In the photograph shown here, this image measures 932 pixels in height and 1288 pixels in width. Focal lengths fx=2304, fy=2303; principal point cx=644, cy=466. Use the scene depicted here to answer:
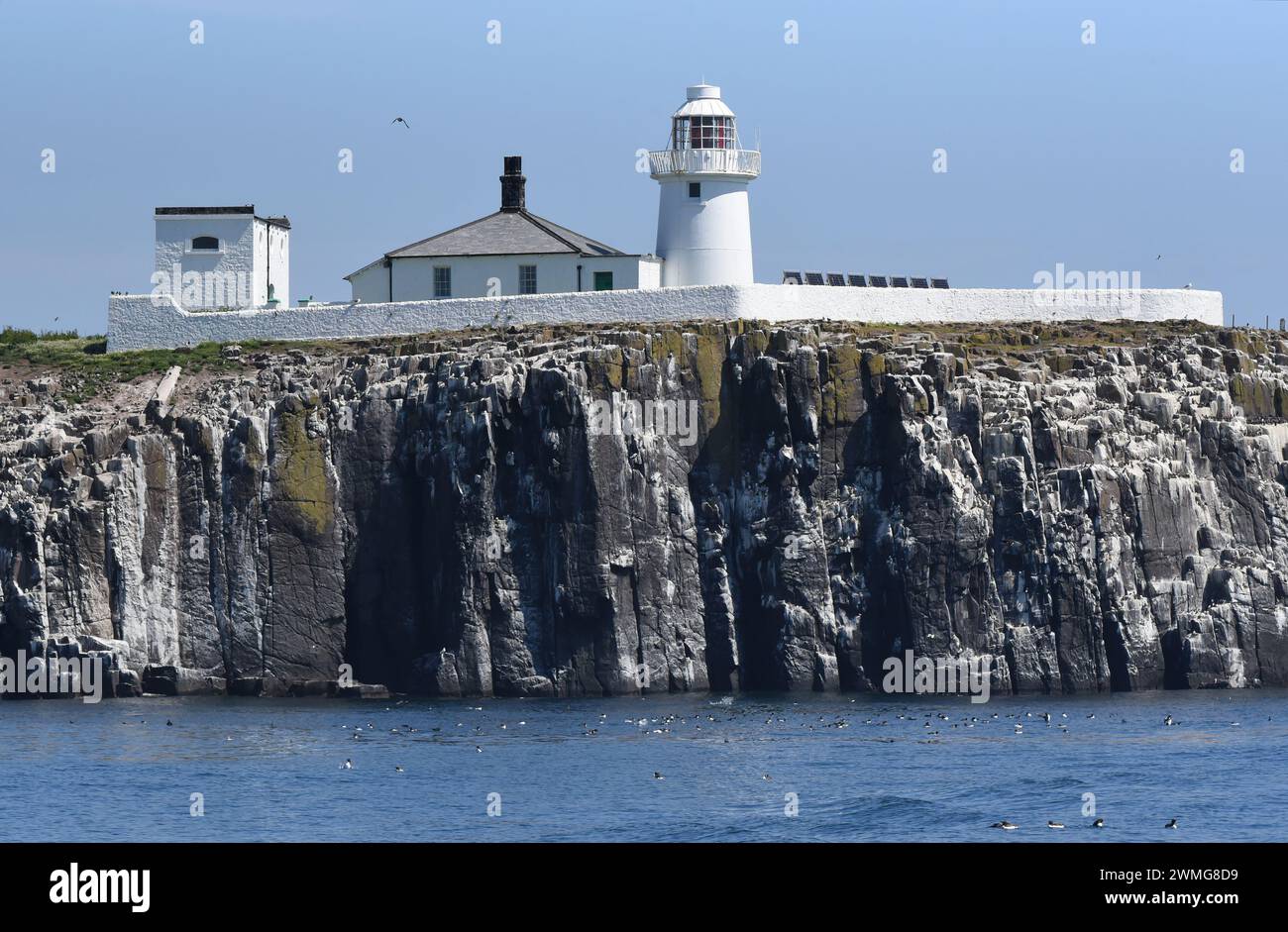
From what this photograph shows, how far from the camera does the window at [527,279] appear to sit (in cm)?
10050

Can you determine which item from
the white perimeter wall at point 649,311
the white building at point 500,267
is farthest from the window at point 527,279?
the white perimeter wall at point 649,311

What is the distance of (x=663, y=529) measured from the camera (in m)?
88.2

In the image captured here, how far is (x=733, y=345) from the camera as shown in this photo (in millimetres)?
90625

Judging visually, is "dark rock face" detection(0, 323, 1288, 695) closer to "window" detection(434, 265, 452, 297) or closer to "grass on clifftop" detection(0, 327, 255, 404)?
"grass on clifftop" detection(0, 327, 255, 404)

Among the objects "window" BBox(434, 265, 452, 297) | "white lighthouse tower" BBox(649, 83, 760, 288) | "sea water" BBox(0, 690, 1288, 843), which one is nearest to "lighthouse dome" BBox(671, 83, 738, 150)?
"white lighthouse tower" BBox(649, 83, 760, 288)

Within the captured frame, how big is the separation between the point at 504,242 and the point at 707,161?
10.2 m

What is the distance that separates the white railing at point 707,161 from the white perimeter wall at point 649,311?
6.85 meters

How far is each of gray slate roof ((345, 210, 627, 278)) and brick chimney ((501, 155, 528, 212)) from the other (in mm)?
1174

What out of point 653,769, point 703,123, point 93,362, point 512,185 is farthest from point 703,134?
point 653,769

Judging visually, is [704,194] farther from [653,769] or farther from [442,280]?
[653,769]

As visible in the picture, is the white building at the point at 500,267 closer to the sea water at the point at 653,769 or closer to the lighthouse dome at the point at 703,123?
the lighthouse dome at the point at 703,123
